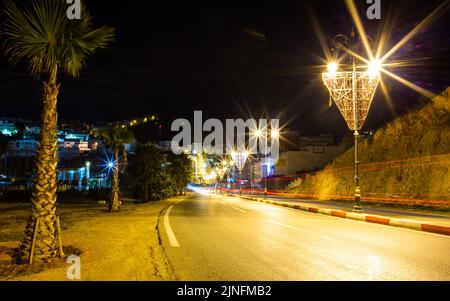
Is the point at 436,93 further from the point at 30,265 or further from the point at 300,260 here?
the point at 30,265

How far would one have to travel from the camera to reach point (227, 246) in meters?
10.4

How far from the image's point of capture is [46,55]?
8695 mm

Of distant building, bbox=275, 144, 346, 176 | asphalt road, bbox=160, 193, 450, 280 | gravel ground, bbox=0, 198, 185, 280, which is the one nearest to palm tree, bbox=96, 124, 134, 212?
gravel ground, bbox=0, 198, 185, 280

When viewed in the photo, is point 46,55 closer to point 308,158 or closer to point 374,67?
point 374,67

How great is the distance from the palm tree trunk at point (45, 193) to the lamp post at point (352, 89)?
16.3 m

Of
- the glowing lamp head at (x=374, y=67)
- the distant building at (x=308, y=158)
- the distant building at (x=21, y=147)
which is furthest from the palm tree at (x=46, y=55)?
the distant building at (x=21, y=147)

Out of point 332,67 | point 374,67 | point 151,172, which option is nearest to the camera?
point 374,67

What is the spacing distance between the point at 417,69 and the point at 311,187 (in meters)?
22.7

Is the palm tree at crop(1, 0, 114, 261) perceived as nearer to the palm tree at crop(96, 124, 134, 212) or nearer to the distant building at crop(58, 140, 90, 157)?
the palm tree at crop(96, 124, 134, 212)

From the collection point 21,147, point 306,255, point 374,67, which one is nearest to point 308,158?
point 374,67

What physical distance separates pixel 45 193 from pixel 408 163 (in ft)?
100

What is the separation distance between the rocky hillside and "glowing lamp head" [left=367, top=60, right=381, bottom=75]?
11137mm

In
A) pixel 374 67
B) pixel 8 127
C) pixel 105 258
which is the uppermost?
pixel 8 127
